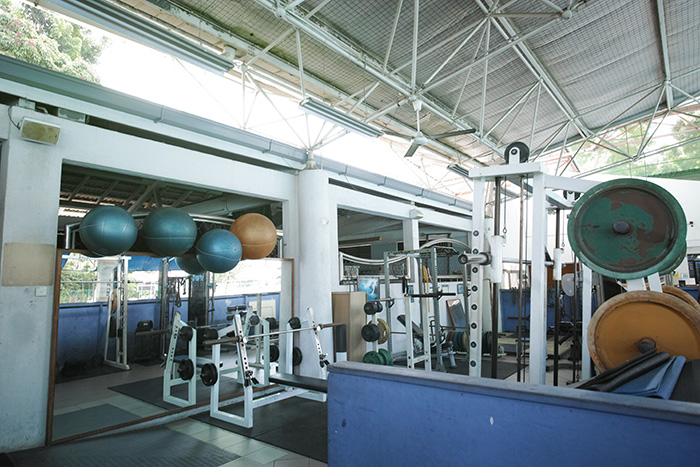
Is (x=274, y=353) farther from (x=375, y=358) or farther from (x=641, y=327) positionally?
(x=641, y=327)

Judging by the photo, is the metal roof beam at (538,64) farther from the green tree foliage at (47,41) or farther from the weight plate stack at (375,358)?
the green tree foliage at (47,41)

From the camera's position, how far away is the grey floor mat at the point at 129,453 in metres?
2.94

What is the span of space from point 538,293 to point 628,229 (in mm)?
558

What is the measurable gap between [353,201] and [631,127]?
22.1 feet

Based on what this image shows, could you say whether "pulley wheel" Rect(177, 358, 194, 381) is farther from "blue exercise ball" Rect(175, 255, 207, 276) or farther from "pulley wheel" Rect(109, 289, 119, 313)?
"pulley wheel" Rect(109, 289, 119, 313)

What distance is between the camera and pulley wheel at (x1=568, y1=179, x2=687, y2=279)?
6.82 feet

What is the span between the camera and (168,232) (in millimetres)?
3828

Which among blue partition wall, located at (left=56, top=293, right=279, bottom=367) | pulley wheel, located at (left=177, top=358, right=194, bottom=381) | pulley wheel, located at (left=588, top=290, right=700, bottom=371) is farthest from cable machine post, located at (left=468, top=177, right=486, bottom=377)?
blue partition wall, located at (left=56, top=293, right=279, bottom=367)

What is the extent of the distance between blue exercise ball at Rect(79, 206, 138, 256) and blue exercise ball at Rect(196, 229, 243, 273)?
0.70 meters

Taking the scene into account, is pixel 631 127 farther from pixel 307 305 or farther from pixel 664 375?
pixel 664 375

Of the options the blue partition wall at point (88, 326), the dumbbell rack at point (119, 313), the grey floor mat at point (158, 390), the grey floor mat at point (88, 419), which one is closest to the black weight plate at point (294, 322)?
the grey floor mat at point (158, 390)

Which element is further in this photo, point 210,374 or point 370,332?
point 370,332

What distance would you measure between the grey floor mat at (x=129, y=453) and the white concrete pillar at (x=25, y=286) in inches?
10.2

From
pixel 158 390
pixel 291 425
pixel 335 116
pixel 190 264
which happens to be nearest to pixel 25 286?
pixel 190 264
